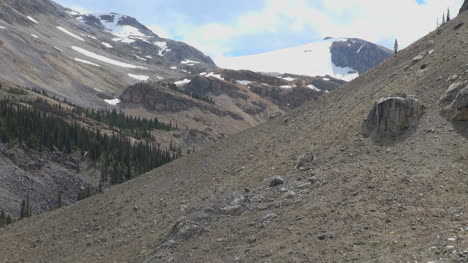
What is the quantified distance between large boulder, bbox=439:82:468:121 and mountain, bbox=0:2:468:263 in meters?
0.08

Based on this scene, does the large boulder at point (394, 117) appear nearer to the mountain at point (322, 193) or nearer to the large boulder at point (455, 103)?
the mountain at point (322, 193)

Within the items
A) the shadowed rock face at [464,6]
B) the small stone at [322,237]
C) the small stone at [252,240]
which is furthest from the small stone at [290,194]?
the shadowed rock face at [464,6]

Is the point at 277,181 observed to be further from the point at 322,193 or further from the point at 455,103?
the point at 455,103

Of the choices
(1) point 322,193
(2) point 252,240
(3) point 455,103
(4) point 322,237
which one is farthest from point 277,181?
(3) point 455,103

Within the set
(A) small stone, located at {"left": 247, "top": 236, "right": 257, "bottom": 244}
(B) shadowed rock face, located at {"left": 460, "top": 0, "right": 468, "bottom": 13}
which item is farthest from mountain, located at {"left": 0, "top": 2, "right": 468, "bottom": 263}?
(B) shadowed rock face, located at {"left": 460, "top": 0, "right": 468, "bottom": 13}

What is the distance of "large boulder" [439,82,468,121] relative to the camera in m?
27.0

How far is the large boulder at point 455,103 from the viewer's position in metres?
27.0

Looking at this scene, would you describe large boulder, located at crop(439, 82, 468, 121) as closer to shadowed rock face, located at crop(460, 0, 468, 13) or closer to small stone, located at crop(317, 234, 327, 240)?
small stone, located at crop(317, 234, 327, 240)

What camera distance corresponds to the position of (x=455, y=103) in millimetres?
27500

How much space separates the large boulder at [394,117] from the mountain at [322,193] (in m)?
0.08

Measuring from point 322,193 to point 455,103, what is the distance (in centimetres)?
924

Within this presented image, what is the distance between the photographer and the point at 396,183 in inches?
961

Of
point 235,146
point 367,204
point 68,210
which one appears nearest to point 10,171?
point 68,210

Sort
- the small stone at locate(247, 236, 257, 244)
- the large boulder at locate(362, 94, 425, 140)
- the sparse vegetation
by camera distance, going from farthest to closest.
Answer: the sparse vegetation
the large boulder at locate(362, 94, 425, 140)
the small stone at locate(247, 236, 257, 244)
